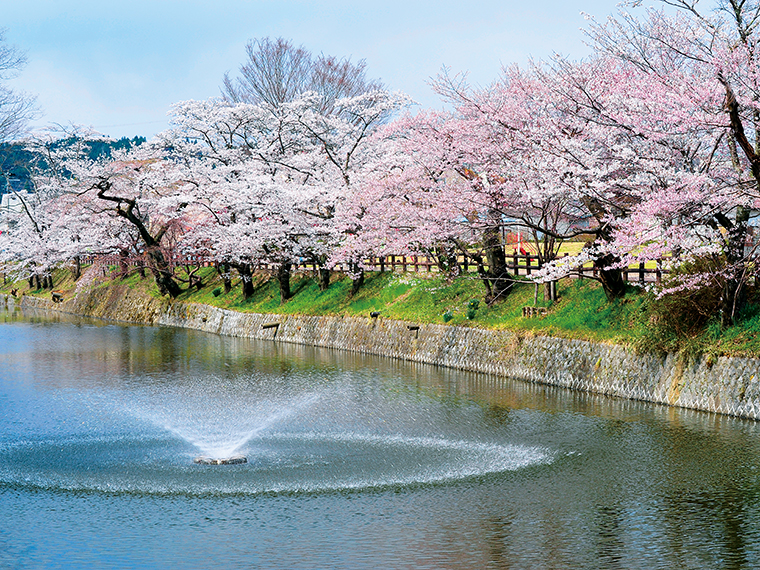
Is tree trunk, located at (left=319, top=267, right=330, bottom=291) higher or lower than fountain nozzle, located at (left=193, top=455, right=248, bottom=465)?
higher

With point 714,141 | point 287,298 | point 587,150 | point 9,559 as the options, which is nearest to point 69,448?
point 9,559

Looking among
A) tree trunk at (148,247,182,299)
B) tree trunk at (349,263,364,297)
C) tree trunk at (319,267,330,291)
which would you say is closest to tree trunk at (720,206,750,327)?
tree trunk at (349,263,364,297)

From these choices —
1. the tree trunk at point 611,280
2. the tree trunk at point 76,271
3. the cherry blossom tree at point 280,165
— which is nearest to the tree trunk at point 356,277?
the cherry blossom tree at point 280,165

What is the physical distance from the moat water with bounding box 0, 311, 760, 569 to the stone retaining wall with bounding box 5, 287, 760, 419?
0.63 meters

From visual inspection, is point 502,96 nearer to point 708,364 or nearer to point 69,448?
→ point 708,364

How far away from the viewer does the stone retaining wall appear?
16.9 metres

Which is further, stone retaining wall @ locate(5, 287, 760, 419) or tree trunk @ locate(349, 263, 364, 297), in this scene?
tree trunk @ locate(349, 263, 364, 297)

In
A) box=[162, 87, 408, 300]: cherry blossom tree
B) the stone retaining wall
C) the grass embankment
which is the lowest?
the stone retaining wall

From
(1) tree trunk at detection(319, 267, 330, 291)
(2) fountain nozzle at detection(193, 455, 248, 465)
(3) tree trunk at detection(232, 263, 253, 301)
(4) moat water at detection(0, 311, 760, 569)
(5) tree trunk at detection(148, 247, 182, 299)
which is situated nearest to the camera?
(4) moat water at detection(0, 311, 760, 569)

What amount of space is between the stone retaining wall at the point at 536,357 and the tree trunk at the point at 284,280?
6.33 ft

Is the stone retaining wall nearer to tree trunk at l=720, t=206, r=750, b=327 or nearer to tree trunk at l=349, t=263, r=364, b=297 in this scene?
tree trunk at l=720, t=206, r=750, b=327

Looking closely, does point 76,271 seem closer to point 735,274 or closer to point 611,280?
point 611,280

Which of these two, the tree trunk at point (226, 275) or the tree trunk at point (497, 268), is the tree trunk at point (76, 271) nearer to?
the tree trunk at point (226, 275)

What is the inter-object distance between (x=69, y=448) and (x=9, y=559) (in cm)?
588
